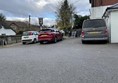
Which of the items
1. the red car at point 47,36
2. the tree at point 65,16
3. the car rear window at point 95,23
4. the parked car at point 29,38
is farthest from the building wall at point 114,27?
the tree at point 65,16

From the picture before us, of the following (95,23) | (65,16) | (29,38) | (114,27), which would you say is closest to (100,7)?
(29,38)

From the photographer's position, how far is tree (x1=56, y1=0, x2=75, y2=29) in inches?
2114

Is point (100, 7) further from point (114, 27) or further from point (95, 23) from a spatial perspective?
point (95, 23)

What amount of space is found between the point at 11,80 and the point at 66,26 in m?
47.2

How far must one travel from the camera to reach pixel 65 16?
5366 centimetres

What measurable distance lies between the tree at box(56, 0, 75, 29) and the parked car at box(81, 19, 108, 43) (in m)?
33.6

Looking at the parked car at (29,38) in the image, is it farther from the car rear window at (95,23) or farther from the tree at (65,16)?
the tree at (65,16)

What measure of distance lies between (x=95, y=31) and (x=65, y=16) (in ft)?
114

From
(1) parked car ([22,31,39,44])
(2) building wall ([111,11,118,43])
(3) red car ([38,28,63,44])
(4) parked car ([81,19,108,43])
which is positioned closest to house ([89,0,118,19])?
(1) parked car ([22,31,39,44])

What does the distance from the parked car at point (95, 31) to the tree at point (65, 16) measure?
33.6m

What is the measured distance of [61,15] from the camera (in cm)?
5428

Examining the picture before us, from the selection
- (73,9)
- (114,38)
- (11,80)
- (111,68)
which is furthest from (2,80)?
(73,9)

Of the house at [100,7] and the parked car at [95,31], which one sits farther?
the house at [100,7]

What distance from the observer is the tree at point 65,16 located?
2114 inches
